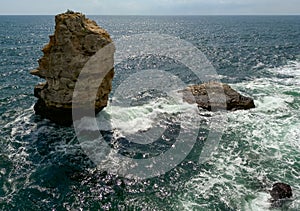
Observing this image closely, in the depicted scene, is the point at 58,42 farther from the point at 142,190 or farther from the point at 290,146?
the point at 290,146

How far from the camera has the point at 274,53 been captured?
224 feet

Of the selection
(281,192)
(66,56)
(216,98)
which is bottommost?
(281,192)

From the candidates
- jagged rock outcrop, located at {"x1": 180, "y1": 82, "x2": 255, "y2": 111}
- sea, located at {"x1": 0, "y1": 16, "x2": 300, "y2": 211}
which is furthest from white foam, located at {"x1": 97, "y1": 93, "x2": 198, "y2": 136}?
jagged rock outcrop, located at {"x1": 180, "y1": 82, "x2": 255, "y2": 111}

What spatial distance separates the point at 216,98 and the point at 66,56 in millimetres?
16533

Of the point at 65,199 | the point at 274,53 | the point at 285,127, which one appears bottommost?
the point at 65,199

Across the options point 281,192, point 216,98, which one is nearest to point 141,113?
point 216,98

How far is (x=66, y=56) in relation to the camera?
25406 millimetres

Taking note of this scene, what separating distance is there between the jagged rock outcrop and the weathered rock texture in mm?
11311

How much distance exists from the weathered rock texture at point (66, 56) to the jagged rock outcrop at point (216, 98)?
37.1 feet

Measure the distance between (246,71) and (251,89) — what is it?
38.8ft

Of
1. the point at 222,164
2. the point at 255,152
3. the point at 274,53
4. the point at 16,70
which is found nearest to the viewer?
the point at 222,164

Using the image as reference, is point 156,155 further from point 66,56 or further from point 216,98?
point 216,98

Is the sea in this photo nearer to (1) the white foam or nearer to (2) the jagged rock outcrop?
(1) the white foam

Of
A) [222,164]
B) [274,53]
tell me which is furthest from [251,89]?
[274,53]
